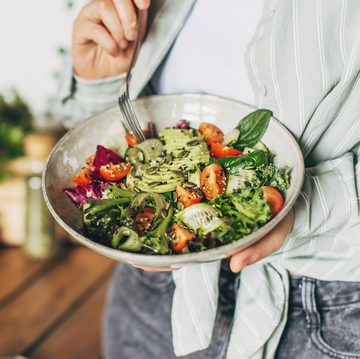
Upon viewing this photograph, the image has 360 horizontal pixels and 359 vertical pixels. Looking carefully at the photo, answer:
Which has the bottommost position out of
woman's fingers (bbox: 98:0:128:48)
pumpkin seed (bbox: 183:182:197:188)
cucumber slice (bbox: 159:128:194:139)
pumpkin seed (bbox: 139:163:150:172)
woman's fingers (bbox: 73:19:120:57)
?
pumpkin seed (bbox: 139:163:150:172)

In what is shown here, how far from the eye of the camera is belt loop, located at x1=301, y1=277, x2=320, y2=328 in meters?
0.98

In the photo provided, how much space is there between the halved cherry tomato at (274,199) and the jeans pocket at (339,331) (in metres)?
0.47

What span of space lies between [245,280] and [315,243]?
0.25 m

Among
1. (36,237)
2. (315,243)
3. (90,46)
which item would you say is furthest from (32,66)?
(315,243)

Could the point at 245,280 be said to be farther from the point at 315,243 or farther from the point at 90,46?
the point at 90,46

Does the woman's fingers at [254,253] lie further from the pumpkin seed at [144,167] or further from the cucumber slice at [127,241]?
the pumpkin seed at [144,167]

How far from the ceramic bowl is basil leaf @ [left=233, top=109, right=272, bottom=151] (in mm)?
19

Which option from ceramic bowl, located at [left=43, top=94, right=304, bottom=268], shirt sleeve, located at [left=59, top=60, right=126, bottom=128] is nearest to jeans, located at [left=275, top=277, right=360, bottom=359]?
ceramic bowl, located at [left=43, top=94, right=304, bottom=268]

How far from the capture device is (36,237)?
2.31 m

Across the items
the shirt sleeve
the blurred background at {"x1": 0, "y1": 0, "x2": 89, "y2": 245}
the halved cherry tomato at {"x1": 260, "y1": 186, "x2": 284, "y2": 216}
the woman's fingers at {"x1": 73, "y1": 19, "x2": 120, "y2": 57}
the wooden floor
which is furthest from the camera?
the blurred background at {"x1": 0, "y1": 0, "x2": 89, "y2": 245}

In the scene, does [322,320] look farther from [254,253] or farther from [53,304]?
[53,304]

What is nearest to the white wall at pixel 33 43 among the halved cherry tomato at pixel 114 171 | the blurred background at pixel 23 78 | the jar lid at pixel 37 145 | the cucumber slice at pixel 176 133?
the blurred background at pixel 23 78

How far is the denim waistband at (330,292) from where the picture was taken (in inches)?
38.7

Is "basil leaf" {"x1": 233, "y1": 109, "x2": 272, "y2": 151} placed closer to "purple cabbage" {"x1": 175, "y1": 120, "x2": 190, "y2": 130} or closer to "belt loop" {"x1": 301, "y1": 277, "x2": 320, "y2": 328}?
"purple cabbage" {"x1": 175, "y1": 120, "x2": 190, "y2": 130}
